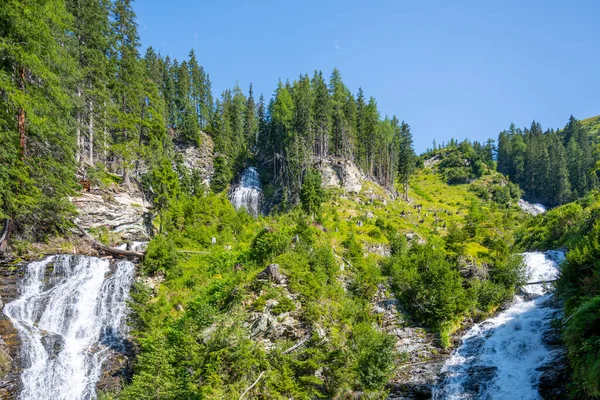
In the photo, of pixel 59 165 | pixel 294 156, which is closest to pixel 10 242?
pixel 59 165

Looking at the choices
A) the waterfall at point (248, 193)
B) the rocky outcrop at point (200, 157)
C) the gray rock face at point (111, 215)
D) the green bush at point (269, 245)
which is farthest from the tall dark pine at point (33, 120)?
the rocky outcrop at point (200, 157)

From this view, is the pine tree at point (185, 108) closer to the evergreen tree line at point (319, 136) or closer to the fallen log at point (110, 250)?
the evergreen tree line at point (319, 136)

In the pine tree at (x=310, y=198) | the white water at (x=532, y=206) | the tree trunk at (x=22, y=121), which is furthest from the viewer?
the white water at (x=532, y=206)

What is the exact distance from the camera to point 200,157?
228ft

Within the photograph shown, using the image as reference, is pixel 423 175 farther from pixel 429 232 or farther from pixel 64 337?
pixel 64 337

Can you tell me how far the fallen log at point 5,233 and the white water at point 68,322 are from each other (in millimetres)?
2139

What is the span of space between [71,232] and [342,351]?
22.5 metres

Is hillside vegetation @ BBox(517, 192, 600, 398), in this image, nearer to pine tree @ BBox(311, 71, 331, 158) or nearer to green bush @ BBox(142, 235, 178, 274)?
green bush @ BBox(142, 235, 178, 274)

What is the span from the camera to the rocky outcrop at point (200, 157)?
66.8 metres

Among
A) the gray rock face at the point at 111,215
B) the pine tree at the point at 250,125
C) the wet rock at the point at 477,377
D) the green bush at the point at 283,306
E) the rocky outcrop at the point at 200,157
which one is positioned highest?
the pine tree at the point at 250,125

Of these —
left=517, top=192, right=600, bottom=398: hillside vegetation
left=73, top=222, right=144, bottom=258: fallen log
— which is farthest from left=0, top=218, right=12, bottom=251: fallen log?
left=517, top=192, right=600, bottom=398: hillside vegetation

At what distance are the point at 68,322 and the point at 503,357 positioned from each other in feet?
94.7

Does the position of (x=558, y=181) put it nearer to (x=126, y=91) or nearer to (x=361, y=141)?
(x=361, y=141)

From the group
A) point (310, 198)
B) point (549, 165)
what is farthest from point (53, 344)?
point (549, 165)
